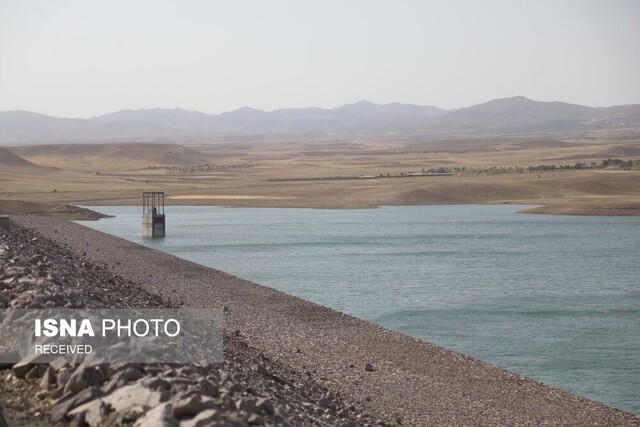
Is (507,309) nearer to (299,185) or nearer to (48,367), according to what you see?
(48,367)

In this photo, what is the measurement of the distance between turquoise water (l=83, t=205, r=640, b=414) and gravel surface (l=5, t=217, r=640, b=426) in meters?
1.25

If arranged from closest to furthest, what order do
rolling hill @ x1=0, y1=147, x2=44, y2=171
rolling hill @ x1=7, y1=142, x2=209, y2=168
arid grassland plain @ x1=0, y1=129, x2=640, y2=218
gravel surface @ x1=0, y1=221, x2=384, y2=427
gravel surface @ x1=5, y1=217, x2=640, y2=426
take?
1. gravel surface @ x1=0, y1=221, x2=384, y2=427
2. gravel surface @ x1=5, y1=217, x2=640, y2=426
3. arid grassland plain @ x1=0, y1=129, x2=640, y2=218
4. rolling hill @ x1=0, y1=147, x2=44, y2=171
5. rolling hill @ x1=7, y1=142, x2=209, y2=168

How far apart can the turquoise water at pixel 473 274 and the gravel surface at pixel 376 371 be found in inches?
49.3

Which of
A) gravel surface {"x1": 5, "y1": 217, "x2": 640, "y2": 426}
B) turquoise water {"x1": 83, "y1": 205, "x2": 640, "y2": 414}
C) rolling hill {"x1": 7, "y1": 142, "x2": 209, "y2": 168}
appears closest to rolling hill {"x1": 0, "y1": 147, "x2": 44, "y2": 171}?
rolling hill {"x1": 7, "y1": 142, "x2": 209, "y2": 168}

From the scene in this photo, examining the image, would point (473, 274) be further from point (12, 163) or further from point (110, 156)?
point (110, 156)

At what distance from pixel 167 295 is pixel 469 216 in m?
33.8

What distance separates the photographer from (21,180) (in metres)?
88.8

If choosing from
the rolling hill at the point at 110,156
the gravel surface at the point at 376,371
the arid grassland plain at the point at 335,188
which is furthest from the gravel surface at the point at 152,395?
the rolling hill at the point at 110,156

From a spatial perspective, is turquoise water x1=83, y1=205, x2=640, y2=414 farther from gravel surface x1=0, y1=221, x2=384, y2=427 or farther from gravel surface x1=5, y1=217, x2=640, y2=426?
gravel surface x1=0, y1=221, x2=384, y2=427

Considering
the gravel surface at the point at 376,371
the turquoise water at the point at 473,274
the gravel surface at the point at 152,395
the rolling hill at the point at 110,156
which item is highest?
the gravel surface at the point at 152,395

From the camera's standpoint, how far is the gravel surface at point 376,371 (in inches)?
561

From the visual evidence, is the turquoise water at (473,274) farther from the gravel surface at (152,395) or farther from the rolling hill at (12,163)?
the rolling hill at (12,163)

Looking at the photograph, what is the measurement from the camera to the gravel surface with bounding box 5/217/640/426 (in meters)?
14.3

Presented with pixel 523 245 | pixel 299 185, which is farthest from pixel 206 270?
pixel 299 185
